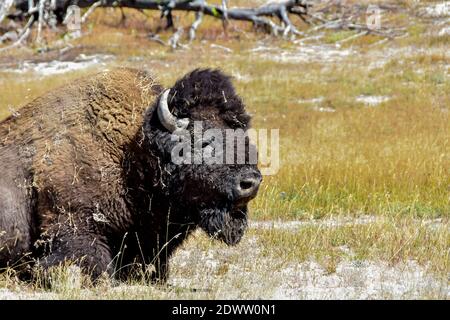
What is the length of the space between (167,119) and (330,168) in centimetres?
629

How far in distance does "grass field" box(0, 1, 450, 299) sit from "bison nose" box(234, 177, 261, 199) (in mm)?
680

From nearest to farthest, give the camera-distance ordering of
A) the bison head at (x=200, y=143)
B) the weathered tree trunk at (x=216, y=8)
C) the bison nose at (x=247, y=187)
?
the bison nose at (x=247, y=187) < the bison head at (x=200, y=143) < the weathered tree trunk at (x=216, y=8)

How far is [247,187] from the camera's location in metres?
5.48

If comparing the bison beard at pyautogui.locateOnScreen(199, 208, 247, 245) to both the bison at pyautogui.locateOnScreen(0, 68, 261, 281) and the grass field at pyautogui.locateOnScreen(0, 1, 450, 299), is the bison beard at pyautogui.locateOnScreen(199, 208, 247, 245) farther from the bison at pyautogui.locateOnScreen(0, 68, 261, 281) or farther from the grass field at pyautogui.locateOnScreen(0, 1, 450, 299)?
the grass field at pyautogui.locateOnScreen(0, 1, 450, 299)

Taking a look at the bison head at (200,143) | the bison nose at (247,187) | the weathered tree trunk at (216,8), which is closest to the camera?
the bison nose at (247,187)

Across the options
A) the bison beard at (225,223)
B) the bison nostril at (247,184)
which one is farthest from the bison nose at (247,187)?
the bison beard at (225,223)

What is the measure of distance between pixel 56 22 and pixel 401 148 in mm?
21687

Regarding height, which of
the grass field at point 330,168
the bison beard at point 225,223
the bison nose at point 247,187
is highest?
the bison nose at point 247,187

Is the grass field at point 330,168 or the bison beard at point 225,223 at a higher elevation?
the bison beard at point 225,223

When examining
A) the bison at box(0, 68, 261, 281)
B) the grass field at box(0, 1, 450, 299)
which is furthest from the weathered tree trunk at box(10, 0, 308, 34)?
the bison at box(0, 68, 261, 281)

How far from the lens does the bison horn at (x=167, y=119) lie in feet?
18.9

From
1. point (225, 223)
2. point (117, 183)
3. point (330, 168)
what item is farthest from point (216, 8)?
point (225, 223)

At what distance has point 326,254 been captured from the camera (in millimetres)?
7180

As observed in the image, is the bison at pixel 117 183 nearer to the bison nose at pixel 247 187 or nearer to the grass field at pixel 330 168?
the bison nose at pixel 247 187
